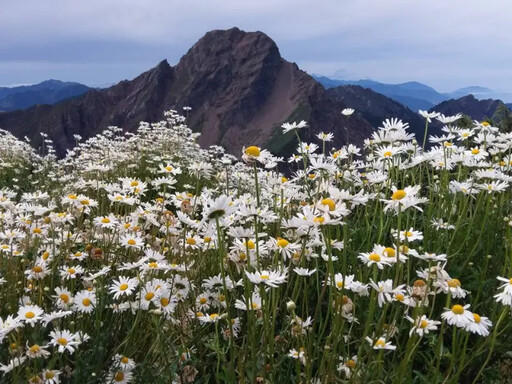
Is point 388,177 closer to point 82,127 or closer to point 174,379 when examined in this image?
point 174,379

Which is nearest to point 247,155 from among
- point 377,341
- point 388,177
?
point 377,341

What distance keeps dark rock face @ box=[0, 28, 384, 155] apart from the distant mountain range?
259mm

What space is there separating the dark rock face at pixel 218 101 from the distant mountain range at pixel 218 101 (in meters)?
0.26

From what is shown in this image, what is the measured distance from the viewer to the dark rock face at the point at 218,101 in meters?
140

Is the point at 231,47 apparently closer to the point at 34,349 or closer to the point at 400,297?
the point at 400,297

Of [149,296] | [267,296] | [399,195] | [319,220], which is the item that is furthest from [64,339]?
[399,195]

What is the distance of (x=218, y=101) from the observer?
15525 cm

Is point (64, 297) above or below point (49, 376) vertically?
above

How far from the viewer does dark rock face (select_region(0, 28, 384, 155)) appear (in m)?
140

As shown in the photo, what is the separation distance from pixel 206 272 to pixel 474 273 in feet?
6.09

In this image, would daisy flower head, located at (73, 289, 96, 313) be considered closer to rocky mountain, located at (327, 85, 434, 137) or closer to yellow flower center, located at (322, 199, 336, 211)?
yellow flower center, located at (322, 199, 336, 211)

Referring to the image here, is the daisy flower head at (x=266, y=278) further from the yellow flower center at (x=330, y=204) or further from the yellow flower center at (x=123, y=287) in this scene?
the yellow flower center at (x=123, y=287)

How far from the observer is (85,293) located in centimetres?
260

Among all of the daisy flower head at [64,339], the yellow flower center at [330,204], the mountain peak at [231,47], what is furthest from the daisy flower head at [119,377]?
the mountain peak at [231,47]
